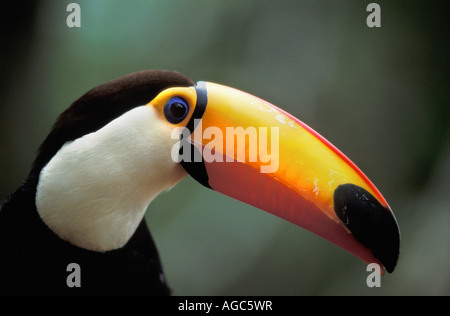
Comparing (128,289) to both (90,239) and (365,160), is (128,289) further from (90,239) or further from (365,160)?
(365,160)

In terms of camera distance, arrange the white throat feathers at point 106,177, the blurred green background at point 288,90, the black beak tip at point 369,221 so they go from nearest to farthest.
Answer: the black beak tip at point 369,221
the white throat feathers at point 106,177
the blurred green background at point 288,90

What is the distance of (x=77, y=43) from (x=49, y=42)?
0.21 metres

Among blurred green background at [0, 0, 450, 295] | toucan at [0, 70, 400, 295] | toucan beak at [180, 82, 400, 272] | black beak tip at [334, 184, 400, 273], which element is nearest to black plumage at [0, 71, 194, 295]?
toucan at [0, 70, 400, 295]

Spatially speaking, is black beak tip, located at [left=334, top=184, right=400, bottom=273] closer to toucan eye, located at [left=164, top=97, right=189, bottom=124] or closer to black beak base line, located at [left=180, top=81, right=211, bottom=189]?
black beak base line, located at [left=180, top=81, right=211, bottom=189]

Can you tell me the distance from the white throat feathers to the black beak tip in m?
0.49

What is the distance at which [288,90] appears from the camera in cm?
343

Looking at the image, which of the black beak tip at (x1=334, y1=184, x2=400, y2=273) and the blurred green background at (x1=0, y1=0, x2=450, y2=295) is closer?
the black beak tip at (x1=334, y1=184, x2=400, y2=273)

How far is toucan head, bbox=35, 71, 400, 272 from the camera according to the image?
124 centimetres

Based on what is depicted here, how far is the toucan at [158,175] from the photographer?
4.13ft

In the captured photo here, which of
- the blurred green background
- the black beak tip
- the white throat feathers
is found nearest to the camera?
the black beak tip

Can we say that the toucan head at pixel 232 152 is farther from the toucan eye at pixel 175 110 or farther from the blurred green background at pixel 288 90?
the blurred green background at pixel 288 90

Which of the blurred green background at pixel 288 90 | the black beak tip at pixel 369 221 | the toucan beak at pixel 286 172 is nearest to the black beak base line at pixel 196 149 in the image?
the toucan beak at pixel 286 172

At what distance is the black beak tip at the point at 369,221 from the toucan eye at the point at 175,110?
1.58ft

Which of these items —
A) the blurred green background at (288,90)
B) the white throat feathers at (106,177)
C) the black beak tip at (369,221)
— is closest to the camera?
the black beak tip at (369,221)
